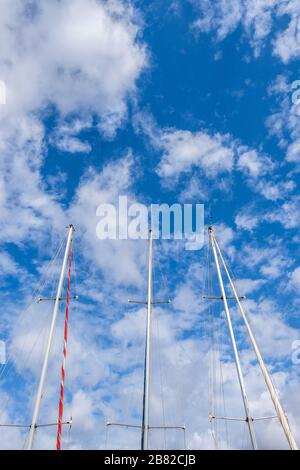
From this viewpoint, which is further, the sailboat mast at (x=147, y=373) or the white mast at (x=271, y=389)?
the sailboat mast at (x=147, y=373)

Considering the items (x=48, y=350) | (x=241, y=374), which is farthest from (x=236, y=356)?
(x=48, y=350)

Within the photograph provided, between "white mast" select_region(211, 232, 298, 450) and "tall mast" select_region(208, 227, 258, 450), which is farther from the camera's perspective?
"tall mast" select_region(208, 227, 258, 450)

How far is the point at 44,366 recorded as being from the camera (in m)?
37.7

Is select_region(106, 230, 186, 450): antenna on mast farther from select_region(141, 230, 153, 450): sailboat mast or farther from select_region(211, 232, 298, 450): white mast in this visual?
select_region(211, 232, 298, 450): white mast

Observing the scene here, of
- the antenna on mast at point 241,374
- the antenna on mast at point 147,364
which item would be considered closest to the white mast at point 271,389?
the antenna on mast at point 241,374

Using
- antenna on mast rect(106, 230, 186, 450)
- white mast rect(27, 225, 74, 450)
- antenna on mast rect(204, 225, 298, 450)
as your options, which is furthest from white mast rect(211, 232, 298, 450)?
white mast rect(27, 225, 74, 450)

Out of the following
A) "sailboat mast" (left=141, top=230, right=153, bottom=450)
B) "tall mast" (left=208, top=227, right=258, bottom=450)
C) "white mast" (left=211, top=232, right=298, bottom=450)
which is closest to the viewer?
"white mast" (left=211, top=232, right=298, bottom=450)

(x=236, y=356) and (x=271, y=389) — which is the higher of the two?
(x=236, y=356)

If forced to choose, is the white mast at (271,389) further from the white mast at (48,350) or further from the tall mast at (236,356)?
the white mast at (48,350)

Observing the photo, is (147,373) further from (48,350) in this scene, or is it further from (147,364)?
(48,350)

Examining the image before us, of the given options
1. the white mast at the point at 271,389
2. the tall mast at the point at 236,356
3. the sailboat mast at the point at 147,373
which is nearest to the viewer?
the white mast at the point at 271,389
